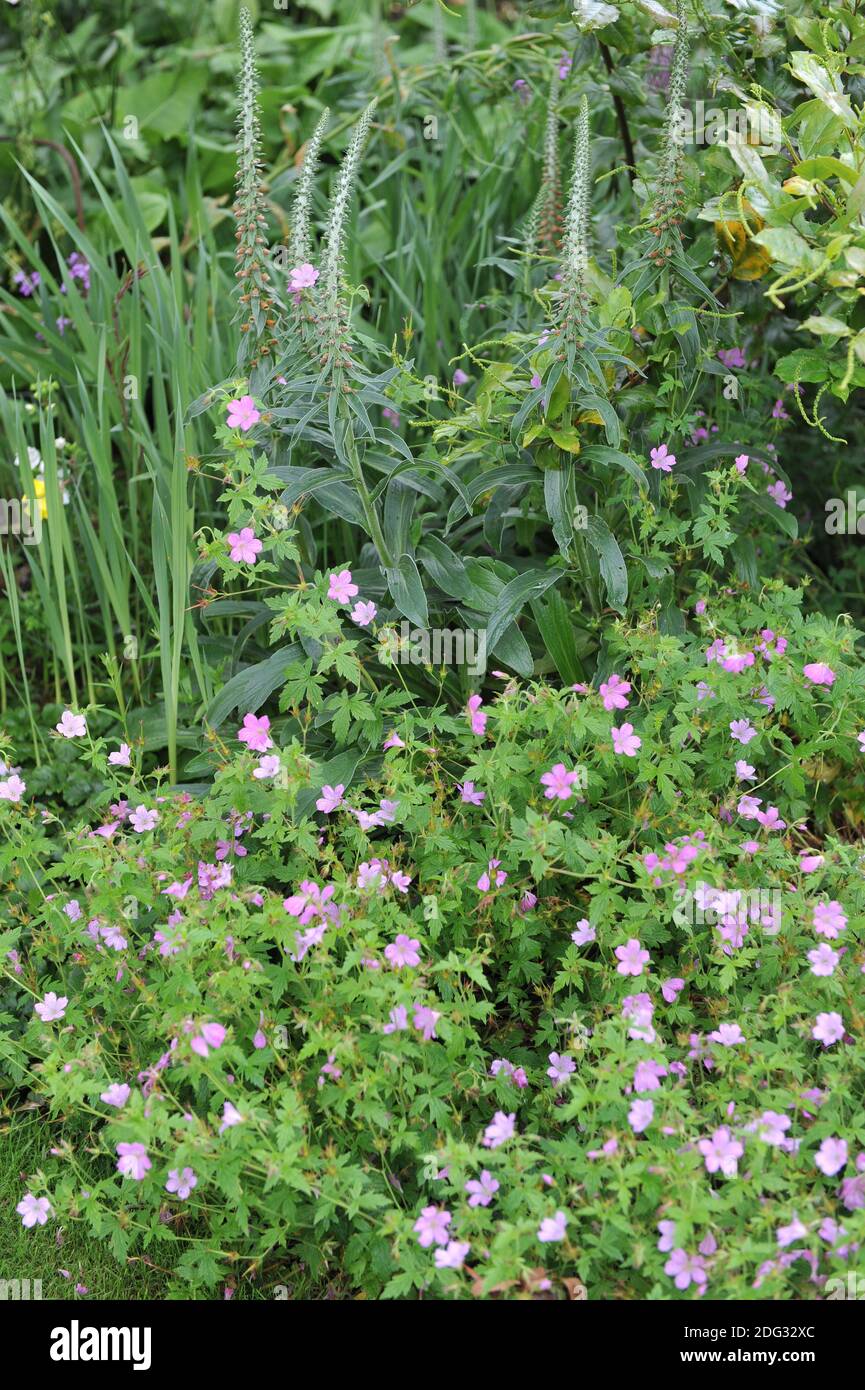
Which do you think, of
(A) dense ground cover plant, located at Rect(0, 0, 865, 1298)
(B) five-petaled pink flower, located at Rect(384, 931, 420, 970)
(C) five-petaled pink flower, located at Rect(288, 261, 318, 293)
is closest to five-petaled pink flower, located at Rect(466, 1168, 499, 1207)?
(A) dense ground cover plant, located at Rect(0, 0, 865, 1298)

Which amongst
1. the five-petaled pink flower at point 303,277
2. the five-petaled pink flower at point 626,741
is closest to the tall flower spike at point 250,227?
the five-petaled pink flower at point 303,277

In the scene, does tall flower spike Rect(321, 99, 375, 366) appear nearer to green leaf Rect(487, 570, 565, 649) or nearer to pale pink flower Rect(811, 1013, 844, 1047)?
green leaf Rect(487, 570, 565, 649)

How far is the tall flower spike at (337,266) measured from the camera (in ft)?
8.07

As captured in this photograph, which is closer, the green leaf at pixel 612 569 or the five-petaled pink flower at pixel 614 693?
the five-petaled pink flower at pixel 614 693

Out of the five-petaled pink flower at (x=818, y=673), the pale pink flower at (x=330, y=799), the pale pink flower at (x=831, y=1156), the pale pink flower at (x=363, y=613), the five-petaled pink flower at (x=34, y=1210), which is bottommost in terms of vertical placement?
the five-petaled pink flower at (x=34, y=1210)

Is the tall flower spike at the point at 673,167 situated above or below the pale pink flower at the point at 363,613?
above

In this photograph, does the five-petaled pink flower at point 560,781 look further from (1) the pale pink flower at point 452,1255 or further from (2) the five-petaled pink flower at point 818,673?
(1) the pale pink flower at point 452,1255

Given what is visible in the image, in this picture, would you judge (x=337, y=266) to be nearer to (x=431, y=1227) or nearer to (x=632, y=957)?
(x=632, y=957)

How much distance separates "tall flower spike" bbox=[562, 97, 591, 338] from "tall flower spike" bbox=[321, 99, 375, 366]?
402 millimetres

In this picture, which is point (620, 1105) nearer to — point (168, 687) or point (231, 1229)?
point (231, 1229)

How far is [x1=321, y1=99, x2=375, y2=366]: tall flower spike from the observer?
2.46m

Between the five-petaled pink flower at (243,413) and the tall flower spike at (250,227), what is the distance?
0.31m

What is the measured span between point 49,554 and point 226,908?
1652mm
